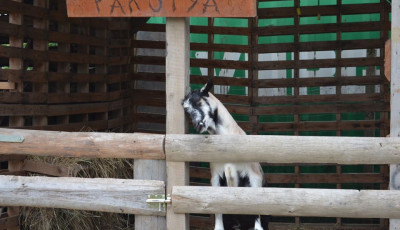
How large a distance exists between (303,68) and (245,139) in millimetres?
4280

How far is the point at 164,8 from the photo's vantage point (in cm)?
539

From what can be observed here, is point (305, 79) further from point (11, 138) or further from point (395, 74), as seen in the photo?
point (11, 138)

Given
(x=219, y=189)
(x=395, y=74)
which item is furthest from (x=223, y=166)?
(x=395, y=74)

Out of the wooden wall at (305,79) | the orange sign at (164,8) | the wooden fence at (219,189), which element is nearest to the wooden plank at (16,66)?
the wooden fence at (219,189)

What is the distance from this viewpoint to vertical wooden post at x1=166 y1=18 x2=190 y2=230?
17.9ft

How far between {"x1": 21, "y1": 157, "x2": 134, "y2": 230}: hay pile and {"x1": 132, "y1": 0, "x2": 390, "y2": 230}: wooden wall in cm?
152

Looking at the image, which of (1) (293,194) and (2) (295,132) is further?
(2) (295,132)

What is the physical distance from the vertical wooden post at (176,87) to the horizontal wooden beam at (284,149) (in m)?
0.11

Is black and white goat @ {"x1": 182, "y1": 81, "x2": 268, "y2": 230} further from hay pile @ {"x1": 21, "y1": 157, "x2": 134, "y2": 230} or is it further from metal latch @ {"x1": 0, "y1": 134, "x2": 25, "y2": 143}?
hay pile @ {"x1": 21, "y1": 157, "x2": 134, "y2": 230}

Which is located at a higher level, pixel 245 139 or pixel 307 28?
pixel 307 28

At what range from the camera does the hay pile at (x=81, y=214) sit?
7.39 m

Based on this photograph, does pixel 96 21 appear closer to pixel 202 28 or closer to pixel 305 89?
pixel 202 28

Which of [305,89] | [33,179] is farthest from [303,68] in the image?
[33,179]

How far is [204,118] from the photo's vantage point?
572 cm
